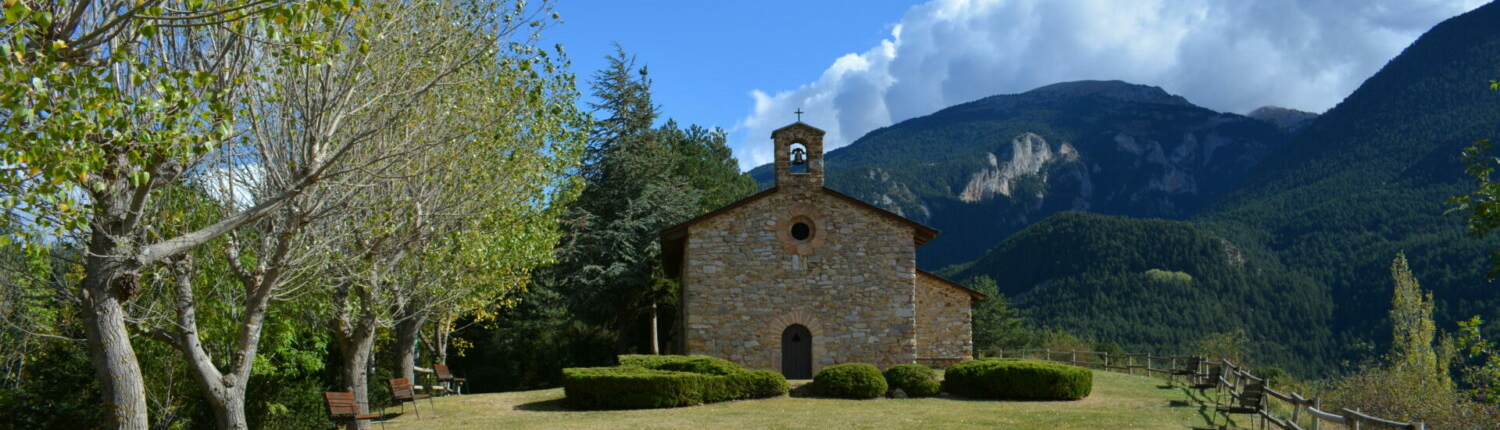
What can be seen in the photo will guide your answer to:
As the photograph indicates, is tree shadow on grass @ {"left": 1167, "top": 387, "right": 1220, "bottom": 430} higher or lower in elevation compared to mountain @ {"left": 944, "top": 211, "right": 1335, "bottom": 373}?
lower

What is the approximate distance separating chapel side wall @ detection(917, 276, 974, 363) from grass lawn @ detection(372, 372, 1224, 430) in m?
6.80

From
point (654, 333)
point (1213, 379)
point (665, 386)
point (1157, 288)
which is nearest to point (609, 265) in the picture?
point (654, 333)

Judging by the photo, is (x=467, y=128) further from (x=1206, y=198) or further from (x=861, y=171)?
(x=1206, y=198)

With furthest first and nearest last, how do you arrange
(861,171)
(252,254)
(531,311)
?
1. (861,171)
2. (531,311)
3. (252,254)

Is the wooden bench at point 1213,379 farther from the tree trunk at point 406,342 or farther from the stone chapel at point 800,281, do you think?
the tree trunk at point 406,342

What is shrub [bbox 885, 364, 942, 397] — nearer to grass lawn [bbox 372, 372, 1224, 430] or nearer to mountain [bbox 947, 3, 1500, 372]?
grass lawn [bbox 372, 372, 1224, 430]

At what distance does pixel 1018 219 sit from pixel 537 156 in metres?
179

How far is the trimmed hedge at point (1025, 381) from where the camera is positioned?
71.8ft

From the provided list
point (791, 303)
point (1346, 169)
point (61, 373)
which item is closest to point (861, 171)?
point (1346, 169)

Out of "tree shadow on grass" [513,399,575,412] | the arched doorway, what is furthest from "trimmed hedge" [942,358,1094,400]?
"tree shadow on grass" [513,399,575,412]

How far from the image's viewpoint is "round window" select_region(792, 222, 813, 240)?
2725 centimetres

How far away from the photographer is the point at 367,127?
523 inches

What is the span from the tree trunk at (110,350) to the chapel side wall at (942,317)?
2252cm

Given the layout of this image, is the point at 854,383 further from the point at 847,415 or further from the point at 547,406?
the point at 547,406
